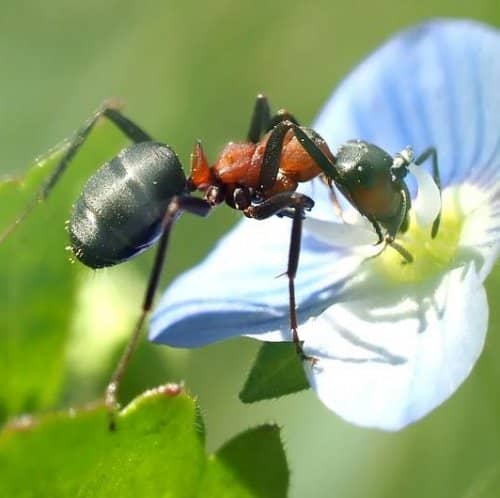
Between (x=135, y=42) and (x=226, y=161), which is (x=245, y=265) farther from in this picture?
(x=135, y=42)

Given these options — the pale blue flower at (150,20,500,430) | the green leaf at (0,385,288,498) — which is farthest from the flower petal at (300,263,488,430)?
the green leaf at (0,385,288,498)

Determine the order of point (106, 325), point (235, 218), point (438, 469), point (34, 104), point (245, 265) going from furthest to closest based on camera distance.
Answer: point (34, 104), point (235, 218), point (438, 469), point (245, 265), point (106, 325)

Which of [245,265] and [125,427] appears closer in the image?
[125,427]

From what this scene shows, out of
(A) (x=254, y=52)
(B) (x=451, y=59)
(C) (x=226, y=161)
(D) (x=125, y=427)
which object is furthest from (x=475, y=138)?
(A) (x=254, y=52)

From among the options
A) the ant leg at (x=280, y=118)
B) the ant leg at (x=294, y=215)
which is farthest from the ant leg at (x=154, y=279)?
the ant leg at (x=280, y=118)

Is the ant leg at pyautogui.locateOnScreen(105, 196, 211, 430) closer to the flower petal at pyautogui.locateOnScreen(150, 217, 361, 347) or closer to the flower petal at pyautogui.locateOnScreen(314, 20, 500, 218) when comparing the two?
the flower petal at pyautogui.locateOnScreen(150, 217, 361, 347)

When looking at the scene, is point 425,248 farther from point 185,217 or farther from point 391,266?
point 185,217

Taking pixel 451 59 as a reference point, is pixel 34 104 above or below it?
below

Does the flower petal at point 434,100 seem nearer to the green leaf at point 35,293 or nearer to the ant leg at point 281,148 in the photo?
the ant leg at point 281,148
